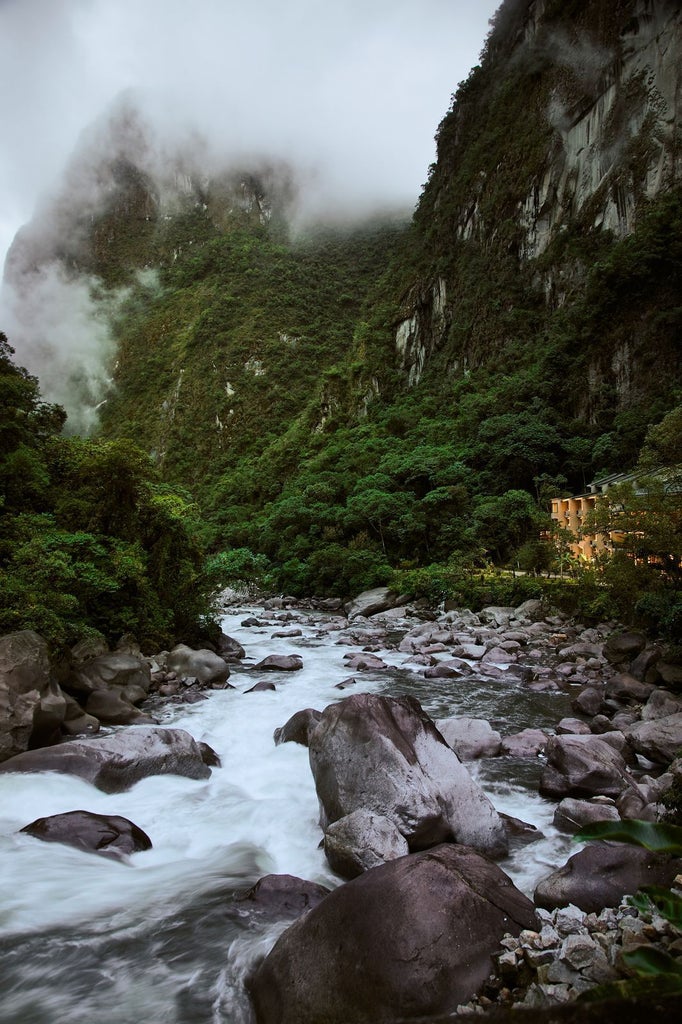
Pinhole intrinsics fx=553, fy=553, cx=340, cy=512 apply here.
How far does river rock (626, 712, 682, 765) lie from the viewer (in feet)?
26.0

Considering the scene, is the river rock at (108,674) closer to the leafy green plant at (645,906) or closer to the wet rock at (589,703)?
the wet rock at (589,703)

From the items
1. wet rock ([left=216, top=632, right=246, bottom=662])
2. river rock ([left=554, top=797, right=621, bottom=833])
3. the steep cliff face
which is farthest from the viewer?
the steep cliff face

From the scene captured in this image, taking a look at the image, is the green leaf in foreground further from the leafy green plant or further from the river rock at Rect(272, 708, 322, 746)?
the river rock at Rect(272, 708, 322, 746)

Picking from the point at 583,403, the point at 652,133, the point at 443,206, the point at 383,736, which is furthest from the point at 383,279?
the point at 383,736

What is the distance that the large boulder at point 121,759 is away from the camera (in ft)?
23.9

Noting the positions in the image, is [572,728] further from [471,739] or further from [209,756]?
[209,756]

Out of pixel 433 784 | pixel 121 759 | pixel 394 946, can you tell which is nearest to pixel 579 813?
pixel 433 784

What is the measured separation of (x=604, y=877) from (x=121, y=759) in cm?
598

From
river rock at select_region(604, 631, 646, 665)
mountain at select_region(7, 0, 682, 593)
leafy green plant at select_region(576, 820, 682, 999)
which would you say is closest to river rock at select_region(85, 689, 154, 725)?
leafy green plant at select_region(576, 820, 682, 999)

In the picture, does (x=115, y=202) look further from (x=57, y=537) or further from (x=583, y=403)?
(x=57, y=537)

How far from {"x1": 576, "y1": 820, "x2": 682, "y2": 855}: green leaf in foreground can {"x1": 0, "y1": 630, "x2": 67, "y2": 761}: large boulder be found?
27.3ft

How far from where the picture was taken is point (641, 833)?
2072 millimetres

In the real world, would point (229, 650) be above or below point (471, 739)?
below

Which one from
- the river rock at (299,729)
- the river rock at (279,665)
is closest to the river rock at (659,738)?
the river rock at (299,729)
